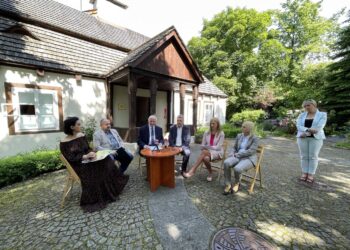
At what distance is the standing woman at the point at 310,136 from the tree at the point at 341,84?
11.8 metres

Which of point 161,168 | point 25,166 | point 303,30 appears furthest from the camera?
point 303,30

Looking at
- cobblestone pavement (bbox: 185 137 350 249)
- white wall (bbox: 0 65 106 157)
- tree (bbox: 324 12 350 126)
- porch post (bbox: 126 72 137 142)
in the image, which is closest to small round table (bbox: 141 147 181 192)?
cobblestone pavement (bbox: 185 137 350 249)

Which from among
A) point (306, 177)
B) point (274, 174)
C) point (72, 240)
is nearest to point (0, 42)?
point (72, 240)

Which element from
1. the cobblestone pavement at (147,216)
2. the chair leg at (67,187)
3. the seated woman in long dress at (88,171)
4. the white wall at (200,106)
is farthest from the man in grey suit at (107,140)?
the white wall at (200,106)

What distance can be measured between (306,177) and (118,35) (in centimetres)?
1196

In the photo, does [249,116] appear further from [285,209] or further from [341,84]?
[285,209]

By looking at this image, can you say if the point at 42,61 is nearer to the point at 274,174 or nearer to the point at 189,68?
the point at 189,68

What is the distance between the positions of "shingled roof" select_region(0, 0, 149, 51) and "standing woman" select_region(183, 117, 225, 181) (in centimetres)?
791

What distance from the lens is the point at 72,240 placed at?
8.32 feet

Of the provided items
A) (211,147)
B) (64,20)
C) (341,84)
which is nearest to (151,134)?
(211,147)

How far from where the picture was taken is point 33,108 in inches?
251

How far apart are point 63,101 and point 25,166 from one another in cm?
311

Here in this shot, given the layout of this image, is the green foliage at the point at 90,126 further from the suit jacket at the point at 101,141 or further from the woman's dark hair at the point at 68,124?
the woman's dark hair at the point at 68,124

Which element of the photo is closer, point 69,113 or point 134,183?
point 134,183
